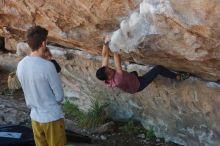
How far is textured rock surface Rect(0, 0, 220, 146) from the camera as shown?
16.3 feet

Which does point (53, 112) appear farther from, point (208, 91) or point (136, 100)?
point (136, 100)

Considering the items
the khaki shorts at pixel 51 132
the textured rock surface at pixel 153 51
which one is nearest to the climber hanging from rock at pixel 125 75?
the textured rock surface at pixel 153 51

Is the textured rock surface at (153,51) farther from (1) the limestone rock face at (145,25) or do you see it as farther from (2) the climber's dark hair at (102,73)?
(2) the climber's dark hair at (102,73)

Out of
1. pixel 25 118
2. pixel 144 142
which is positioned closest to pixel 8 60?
pixel 25 118

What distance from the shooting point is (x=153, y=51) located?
585cm

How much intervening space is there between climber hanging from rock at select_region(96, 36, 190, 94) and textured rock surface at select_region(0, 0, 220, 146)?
0.36 feet

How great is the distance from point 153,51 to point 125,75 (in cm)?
67

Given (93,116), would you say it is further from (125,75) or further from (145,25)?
(145,25)

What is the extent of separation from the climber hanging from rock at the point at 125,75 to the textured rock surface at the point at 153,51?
111 millimetres

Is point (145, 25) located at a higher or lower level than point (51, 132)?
higher

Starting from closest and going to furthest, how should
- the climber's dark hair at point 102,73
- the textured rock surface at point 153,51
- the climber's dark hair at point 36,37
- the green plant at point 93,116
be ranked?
the climber's dark hair at point 36,37
the textured rock surface at point 153,51
the climber's dark hair at point 102,73
the green plant at point 93,116

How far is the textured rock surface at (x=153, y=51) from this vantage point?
4.96 meters

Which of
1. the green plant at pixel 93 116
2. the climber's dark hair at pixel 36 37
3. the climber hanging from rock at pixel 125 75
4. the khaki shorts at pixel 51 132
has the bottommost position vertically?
the green plant at pixel 93 116

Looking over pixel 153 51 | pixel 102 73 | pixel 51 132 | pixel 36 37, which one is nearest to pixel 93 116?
pixel 102 73
